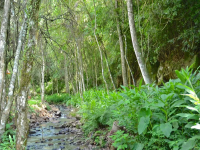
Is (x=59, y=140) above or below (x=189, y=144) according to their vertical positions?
below

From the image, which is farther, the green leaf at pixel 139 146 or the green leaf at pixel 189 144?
Result: the green leaf at pixel 139 146

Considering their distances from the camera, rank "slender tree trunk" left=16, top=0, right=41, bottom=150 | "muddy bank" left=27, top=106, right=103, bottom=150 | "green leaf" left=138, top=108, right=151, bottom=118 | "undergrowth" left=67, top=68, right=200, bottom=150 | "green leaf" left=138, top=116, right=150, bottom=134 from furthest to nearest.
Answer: "muddy bank" left=27, top=106, right=103, bottom=150 → "slender tree trunk" left=16, top=0, right=41, bottom=150 → "green leaf" left=138, top=108, right=151, bottom=118 → "green leaf" left=138, top=116, right=150, bottom=134 → "undergrowth" left=67, top=68, right=200, bottom=150

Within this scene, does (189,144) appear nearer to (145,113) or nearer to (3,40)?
(145,113)

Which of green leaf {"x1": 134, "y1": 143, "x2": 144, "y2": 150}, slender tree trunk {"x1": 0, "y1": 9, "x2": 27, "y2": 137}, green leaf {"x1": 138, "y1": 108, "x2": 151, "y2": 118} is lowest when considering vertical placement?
green leaf {"x1": 134, "y1": 143, "x2": 144, "y2": 150}

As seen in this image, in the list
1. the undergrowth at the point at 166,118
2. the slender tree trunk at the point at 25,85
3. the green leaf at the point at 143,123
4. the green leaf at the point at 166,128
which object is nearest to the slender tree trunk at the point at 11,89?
the slender tree trunk at the point at 25,85

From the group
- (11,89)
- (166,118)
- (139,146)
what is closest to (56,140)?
(11,89)

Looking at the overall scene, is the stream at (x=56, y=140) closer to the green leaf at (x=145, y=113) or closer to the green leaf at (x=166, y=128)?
the green leaf at (x=145, y=113)

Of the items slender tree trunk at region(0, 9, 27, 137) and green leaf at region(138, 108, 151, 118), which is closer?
green leaf at region(138, 108, 151, 118)

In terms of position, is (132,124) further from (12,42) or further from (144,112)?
(12,42)

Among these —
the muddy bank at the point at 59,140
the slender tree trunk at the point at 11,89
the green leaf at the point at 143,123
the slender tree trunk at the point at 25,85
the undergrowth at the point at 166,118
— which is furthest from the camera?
the muddy bank at the point at 59,140

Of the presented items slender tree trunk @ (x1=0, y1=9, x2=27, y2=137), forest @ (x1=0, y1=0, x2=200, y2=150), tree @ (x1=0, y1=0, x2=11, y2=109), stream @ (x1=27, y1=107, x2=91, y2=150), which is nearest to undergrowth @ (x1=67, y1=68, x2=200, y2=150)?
forest @ (x1=0, y1=0, x2=200, y2=150)

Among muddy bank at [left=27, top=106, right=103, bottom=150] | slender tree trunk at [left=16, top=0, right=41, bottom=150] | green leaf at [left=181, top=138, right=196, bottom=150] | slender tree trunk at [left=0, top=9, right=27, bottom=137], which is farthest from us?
muddy bank at [left=27, top=106, right=103, bottom=150]

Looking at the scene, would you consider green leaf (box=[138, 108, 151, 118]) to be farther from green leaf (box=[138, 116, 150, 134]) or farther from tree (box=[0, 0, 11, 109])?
tree (box=[0, 0, 11, 109])

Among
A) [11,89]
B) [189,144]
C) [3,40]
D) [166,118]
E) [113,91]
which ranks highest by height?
[3,40]
